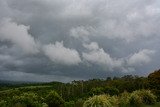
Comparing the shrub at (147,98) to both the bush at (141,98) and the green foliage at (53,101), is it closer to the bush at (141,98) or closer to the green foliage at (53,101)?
the bush at (141,98)

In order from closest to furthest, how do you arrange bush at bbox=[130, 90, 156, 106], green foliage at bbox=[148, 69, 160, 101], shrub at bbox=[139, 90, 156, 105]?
bush at bbox=[130, 90, 156, 106] < shrub at bbox=[139, 90, 156, 105] < green foliage at bbox=[148, 69, 160, 101]

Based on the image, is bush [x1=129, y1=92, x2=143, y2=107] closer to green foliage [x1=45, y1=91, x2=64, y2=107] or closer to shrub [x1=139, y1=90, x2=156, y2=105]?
shrub [x1=139, y1=90, x2=156, y2=105]

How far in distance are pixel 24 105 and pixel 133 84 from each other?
42165 millimetres

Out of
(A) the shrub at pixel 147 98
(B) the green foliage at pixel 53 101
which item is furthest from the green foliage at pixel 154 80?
(A) the shrub at pixel 147 98

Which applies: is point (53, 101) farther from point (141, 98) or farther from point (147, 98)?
point (141, 98)

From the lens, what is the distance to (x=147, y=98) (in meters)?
47.1

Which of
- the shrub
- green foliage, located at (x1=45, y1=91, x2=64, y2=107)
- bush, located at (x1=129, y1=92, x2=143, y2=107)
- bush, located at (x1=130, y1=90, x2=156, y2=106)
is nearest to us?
bush, located at (x1=129, y1=92, x2=143, y2=107)

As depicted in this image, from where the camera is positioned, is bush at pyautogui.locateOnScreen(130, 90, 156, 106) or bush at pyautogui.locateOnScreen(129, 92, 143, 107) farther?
bush at pyautogui.locateOnScreen(130, 90, 156, 106)

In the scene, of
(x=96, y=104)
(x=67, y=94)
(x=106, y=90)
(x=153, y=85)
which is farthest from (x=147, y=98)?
(x=67, y=94)

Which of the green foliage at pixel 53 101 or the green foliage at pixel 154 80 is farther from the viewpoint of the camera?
the green foliage at pixel 154 80

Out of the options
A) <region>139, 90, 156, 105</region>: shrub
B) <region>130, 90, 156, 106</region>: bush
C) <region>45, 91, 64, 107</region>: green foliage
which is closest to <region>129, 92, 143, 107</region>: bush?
<region>130, 90, 156, 106</region>: bush

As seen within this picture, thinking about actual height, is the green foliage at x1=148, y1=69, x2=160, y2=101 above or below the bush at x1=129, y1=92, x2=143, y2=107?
above

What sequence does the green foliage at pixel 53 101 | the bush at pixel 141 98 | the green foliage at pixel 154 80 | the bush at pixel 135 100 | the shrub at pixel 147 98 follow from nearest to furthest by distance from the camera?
the bush at pixel 135 100 < the bush at pixel 141 98 < the shrub at pixel 147 98 < the green foliage at pixel 53 101 < the green foliage at pixel 154 80

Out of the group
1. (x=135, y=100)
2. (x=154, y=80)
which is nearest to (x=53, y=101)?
(x=135, y=100)
